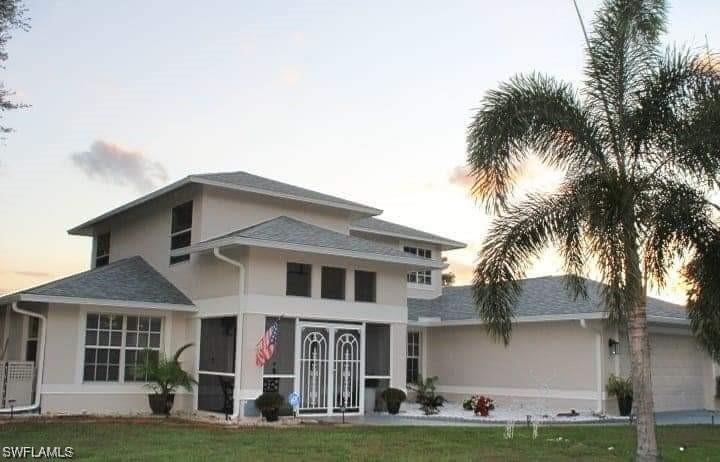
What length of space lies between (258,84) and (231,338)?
639 centimetres

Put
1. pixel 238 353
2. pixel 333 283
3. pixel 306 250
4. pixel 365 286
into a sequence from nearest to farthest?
pixel 238 353
pixel 306 250
pixel 333 283
pixel 365 286

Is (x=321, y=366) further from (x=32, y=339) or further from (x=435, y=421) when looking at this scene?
(x=32, y=339)

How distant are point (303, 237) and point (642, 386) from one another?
951cm

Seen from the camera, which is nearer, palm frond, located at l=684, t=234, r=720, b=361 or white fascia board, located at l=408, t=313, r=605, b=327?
palm frond, located at l=684, t=234, r=720, b=361

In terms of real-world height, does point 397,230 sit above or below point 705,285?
above

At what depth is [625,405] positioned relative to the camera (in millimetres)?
20812

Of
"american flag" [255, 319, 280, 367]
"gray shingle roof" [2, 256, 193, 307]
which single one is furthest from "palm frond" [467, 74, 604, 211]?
"gray shingle roof" [2, 256, 193, 307]

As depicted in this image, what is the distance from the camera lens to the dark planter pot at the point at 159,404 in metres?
19.0

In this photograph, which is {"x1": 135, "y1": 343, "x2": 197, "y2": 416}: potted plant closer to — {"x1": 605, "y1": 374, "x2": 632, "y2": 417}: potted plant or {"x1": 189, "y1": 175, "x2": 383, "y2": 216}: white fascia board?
{"x1": 189, "y1": 175, "x2": 383, "y2": 216}: white fascia board

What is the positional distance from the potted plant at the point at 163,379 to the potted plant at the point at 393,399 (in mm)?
5020

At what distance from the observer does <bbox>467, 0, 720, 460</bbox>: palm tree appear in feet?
40.7

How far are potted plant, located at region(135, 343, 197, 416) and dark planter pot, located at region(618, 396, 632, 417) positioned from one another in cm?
1132

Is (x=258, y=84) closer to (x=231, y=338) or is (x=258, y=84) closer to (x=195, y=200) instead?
(x=195, y=200)

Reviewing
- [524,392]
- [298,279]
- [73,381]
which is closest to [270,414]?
[298,279]
